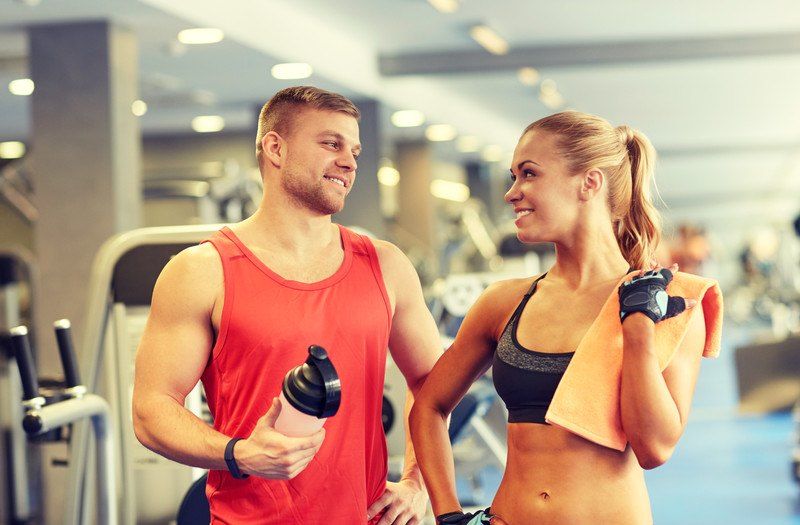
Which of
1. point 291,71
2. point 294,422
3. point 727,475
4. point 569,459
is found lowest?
point 727,475

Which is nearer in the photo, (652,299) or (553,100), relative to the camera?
(652,299)

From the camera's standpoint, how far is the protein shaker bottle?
62.4 inches

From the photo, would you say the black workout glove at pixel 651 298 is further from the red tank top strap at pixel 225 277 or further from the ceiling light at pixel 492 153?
the ceiling light at pixel 492 153

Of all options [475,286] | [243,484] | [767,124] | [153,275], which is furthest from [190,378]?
[767,124]

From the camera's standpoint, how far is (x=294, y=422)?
1.63 metres

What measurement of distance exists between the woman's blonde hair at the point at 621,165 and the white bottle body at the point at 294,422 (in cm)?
64

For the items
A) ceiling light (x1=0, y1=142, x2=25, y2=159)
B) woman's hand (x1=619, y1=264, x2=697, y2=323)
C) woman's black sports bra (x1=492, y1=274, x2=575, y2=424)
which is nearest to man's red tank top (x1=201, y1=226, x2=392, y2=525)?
woman's black sports bra (x1=492, y1=274, x2=575, y2=424)

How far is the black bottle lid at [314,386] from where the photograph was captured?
158 centimetres

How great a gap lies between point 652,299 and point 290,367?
604 mm

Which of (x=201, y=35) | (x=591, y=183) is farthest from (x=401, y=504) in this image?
(x=201, y=35)

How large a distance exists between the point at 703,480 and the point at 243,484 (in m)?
5.05

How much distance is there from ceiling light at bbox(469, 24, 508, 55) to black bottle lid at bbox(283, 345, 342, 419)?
286 inches

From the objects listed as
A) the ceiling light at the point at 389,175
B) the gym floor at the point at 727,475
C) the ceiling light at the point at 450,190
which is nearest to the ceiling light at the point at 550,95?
the ceiling light at the point at 389,175

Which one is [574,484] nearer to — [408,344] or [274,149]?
[408,344]
